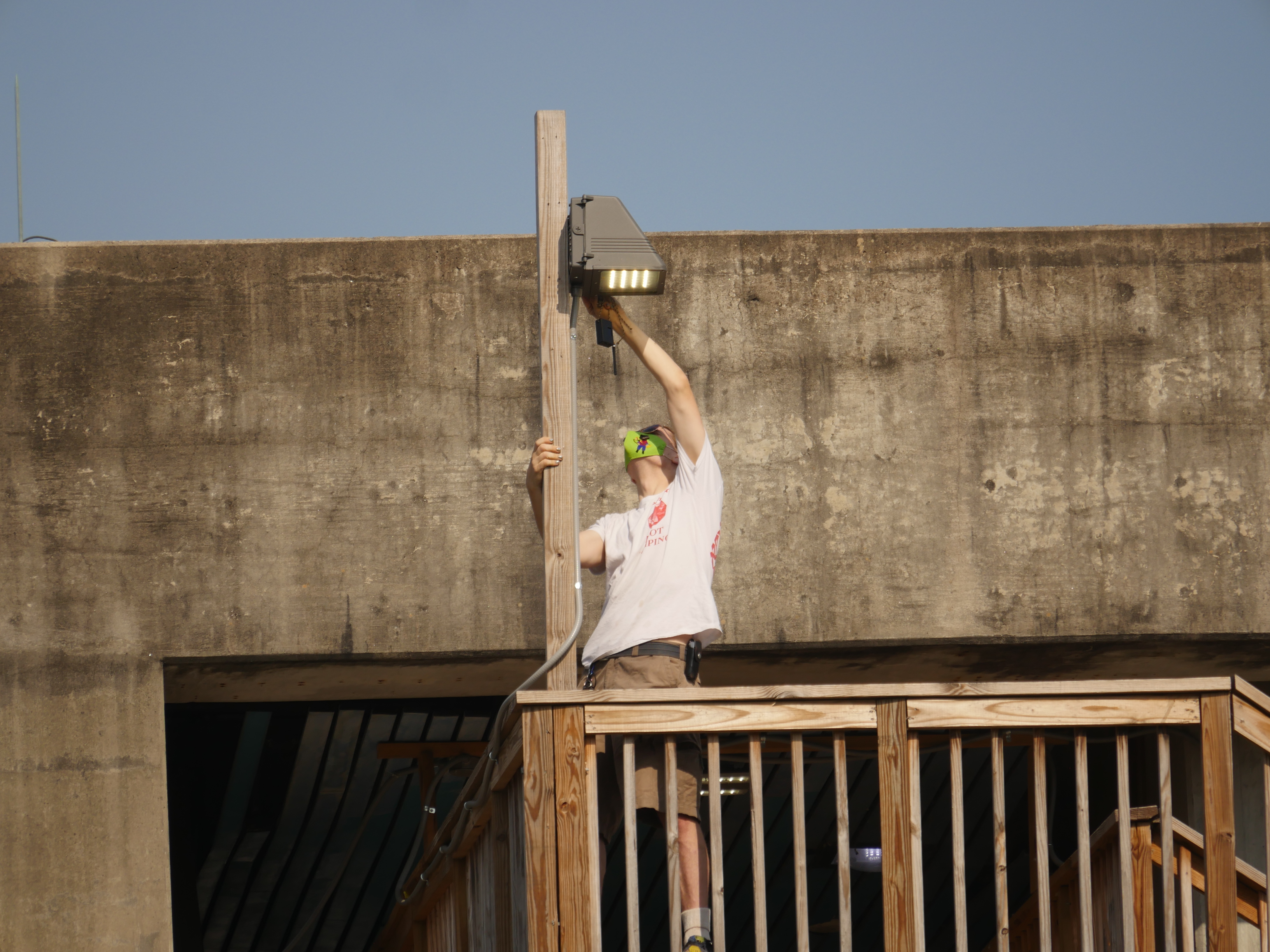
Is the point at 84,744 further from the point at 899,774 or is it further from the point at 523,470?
the point at 899,774

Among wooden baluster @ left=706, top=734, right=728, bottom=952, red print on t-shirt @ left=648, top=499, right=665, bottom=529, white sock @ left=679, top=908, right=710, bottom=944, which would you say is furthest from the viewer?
red print on t-shirt @ left=648, top=499, right=665, bottom=529

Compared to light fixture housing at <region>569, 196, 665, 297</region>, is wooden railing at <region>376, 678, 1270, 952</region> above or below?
below

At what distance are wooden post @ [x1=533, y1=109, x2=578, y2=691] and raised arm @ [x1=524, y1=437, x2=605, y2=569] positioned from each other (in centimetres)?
3

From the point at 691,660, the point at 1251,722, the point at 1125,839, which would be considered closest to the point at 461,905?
the point at 691,660

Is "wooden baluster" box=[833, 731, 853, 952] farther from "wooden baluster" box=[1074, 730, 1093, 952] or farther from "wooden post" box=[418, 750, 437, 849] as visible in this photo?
"wooden post" box=[418, 750, 437, 849]

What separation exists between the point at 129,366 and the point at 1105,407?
15.8 feet

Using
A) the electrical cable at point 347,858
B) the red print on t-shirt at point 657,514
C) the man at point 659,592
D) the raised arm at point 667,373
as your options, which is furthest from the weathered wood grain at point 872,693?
the electrical cable at point 347,858

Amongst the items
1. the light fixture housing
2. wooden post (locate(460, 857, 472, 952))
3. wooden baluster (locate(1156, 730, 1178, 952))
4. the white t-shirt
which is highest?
the light fixture housing

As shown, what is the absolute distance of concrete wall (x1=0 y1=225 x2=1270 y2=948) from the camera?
18.7 ft

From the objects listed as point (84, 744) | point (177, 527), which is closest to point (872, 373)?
point (177, 527)

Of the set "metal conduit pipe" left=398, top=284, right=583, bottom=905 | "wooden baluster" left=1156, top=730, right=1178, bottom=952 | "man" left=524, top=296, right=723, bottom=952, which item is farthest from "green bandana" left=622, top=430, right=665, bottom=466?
"wooden baluster" left=1156, top=730, right=1178, bottom=952

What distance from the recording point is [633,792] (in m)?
3.14

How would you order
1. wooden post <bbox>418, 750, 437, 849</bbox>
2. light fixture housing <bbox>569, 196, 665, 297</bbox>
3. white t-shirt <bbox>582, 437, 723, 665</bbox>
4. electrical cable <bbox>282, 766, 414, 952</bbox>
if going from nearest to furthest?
light fixture housing <bbox>569, 196, 665, 297</bbox> < white t-shirt <bbox>582, 437, 723, 665</bbox> < wooden post <bbox>418, 750, 437, 849</bbox> < electrical cable <bbox>282, 766, 414, 952</bbox>

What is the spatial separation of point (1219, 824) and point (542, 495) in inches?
83.8
